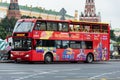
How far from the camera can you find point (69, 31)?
38.4 metres

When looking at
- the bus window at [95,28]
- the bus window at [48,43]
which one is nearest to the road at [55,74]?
the bus window at [48,43]

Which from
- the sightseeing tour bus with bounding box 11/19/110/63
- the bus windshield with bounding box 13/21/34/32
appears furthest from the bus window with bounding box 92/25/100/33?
the bus windshield with bounding box 13/21/34/32

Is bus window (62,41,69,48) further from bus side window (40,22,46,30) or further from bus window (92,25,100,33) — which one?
bus window (92,25,100,33)

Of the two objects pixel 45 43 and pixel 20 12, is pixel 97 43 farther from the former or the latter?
pixel 20 12

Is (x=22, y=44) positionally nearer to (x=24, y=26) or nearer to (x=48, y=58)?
(x=24, y=26)

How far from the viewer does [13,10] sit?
188 meters

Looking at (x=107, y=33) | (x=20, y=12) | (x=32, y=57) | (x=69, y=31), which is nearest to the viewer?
(x=32, y=57)

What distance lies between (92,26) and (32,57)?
253 inches

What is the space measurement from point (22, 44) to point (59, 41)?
2.81 meters

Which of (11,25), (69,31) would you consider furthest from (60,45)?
(11,25)

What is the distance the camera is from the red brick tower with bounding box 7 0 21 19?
608 feet

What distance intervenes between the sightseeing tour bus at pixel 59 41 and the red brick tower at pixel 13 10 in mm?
143692

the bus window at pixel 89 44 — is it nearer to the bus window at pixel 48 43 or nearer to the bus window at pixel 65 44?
the bus window at pixel 65 44

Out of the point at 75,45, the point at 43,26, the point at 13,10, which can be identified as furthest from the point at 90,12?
the point at 43,26
